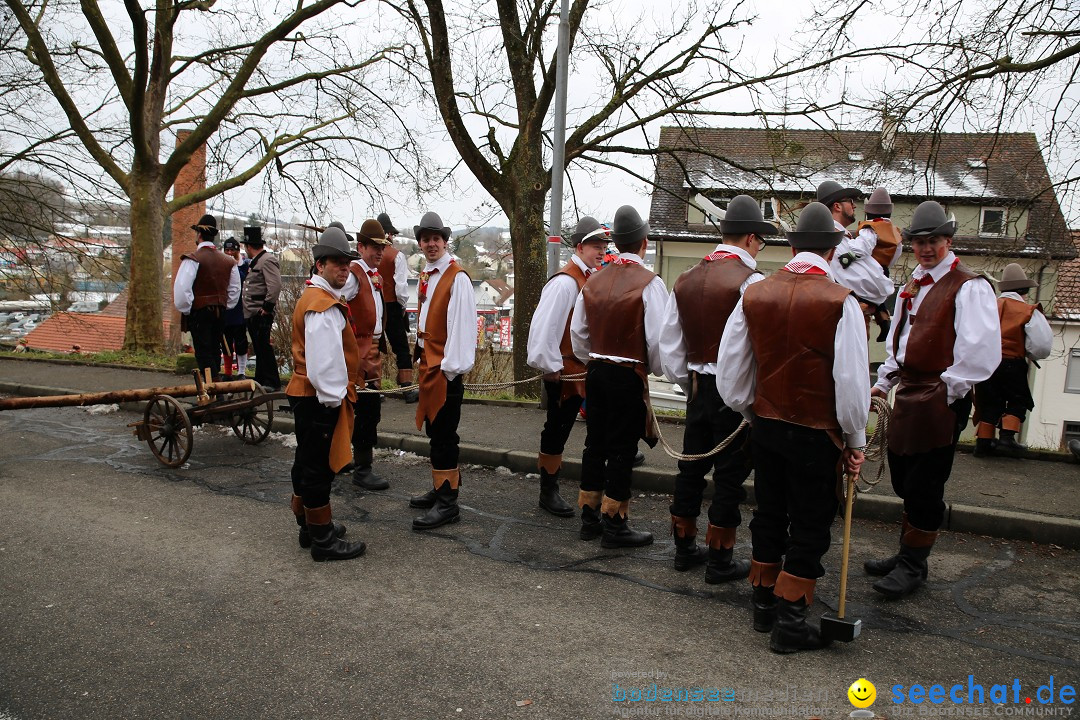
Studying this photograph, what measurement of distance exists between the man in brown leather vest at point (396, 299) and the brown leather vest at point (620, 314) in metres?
4.51

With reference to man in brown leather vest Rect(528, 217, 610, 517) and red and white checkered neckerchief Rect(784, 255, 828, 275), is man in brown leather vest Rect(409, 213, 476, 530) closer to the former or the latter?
man in brown leather vest Rect(528, 217, 610, 517)

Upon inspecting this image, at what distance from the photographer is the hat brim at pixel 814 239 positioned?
155 inches

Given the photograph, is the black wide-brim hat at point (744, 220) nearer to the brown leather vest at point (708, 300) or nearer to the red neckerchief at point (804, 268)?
the brown leather vest at point (708, 300)

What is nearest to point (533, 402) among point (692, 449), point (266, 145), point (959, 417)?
point (692, 449)

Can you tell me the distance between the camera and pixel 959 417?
187 inches

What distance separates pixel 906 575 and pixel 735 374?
169 centimetres

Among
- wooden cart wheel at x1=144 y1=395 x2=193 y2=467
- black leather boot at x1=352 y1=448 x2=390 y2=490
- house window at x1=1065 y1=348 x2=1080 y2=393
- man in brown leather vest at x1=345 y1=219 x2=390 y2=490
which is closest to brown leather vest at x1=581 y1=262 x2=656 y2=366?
man in brown leather vest at x1=345 y1=219 x2=390 y2=490

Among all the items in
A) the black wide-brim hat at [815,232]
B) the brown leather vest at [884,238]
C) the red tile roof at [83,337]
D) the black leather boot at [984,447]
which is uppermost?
the brown leather vest at [884,238]

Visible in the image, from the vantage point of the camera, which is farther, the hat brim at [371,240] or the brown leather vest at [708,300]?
the hat brim at [371,240]

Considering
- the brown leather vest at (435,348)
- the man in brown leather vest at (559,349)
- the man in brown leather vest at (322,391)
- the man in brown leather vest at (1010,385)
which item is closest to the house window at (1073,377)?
the man in brown leather vest at (1010,385)

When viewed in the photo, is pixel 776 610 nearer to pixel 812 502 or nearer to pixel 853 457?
pixel 812 502

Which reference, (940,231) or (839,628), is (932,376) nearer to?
(940,231)

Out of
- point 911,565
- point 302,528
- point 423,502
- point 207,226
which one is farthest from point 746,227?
point 207,226

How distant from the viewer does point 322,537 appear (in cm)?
508
